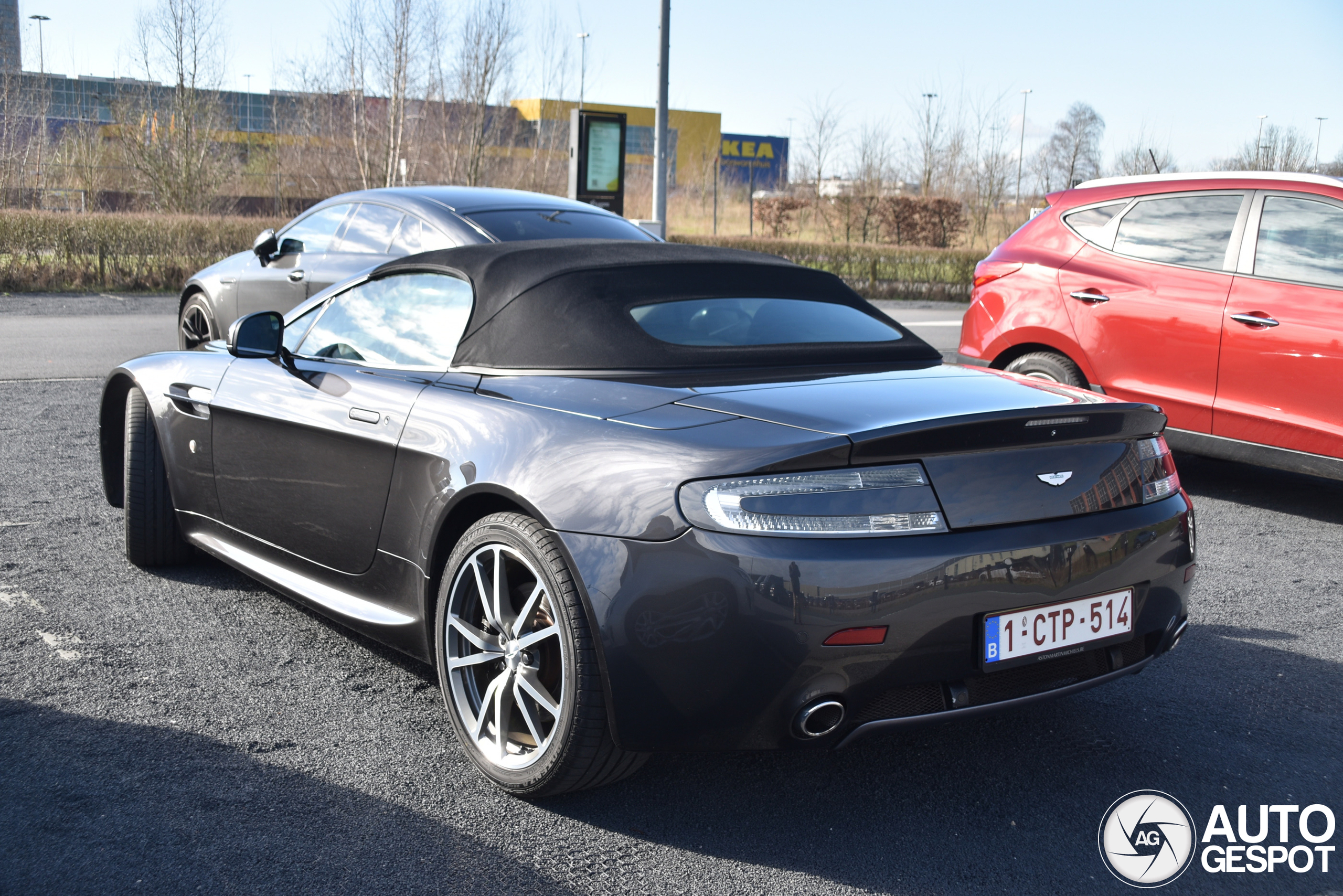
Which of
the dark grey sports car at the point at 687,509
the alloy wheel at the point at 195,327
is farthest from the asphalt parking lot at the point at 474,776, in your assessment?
the alloy wheel at the point at 195,327

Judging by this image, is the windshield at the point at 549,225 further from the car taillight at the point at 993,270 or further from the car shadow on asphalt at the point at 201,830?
the car shadow on asphalt at the point at 201,830

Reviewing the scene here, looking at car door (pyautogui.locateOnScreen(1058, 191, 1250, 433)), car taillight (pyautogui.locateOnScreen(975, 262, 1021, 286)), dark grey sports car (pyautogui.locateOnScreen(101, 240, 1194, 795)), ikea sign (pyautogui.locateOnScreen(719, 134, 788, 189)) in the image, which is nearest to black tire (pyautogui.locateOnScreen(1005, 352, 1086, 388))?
car door (pyautogui.locateOnScreen(1058, 191, 1250, 433))

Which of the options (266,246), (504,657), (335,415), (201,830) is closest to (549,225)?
(266,246)

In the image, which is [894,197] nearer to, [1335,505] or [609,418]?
[1335,505]

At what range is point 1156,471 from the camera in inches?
117

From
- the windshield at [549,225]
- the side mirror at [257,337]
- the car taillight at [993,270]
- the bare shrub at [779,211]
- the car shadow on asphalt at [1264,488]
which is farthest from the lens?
the bare shrub at [779,211]

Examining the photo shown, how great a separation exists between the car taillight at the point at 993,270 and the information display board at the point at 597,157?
968 centimetres

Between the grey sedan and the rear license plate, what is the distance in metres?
4.44

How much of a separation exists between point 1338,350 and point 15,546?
587 cm

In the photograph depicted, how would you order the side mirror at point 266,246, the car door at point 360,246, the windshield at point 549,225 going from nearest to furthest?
the windshield at point 549,225, the car door at point 360,246, the side mirror at point 266,246

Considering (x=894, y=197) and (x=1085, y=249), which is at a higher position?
(x=894, y=197)

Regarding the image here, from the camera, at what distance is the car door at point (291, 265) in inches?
299

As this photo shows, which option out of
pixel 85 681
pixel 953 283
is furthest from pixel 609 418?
pixel 953 283

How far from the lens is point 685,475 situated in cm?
249
